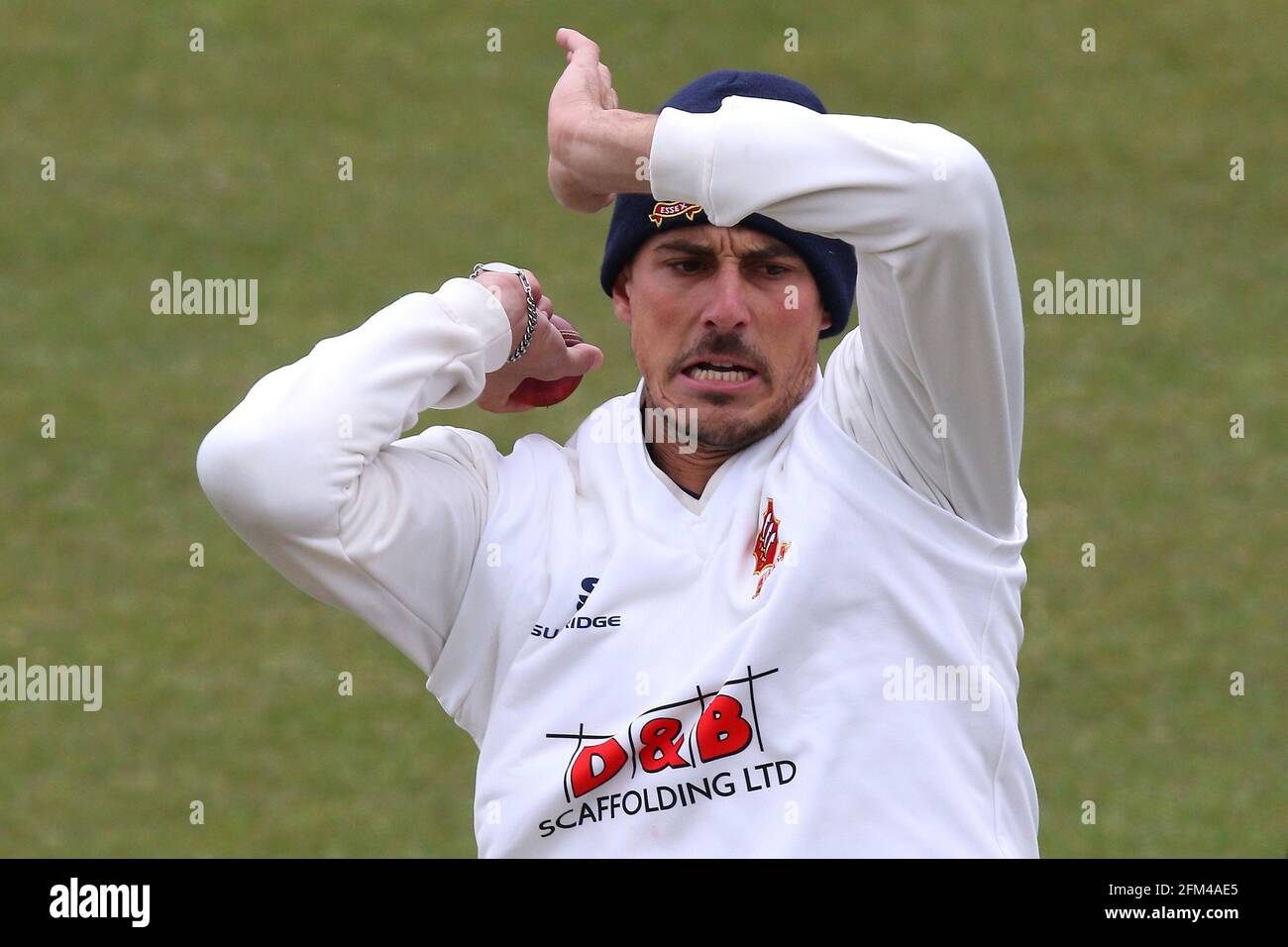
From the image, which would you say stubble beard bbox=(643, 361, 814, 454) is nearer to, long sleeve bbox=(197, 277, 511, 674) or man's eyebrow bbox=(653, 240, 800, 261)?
man's eyebrow bbox=(653, 240, 800, 261)

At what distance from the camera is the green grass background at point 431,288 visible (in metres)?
10.6

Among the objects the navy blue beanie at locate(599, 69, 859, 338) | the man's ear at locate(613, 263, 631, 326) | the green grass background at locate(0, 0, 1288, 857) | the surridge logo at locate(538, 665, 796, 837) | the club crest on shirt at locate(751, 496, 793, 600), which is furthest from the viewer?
the green grass background at locate(0, 0, 1288, 857)

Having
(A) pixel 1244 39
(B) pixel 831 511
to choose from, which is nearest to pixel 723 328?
(B) pixel 831 511

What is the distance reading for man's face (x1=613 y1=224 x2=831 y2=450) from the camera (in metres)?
4.47

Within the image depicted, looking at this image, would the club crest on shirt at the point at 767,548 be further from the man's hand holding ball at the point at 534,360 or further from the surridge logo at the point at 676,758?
the man's hand holding ball at the point at 534,360

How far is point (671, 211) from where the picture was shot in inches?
177

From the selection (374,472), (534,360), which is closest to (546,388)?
(534,360)

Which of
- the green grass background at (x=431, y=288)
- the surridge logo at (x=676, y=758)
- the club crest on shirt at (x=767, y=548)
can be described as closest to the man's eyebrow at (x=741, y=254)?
the club crest on shirt at (x=767, y=548)

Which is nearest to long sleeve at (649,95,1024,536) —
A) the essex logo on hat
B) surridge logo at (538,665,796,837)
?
the essex logo on hat

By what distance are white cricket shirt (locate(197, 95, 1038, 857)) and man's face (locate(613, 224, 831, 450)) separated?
105 mm

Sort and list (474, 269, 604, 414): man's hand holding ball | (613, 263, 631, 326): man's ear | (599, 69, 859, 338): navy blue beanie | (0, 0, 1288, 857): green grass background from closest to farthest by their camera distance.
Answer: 1. (599, 69, 859, 338): navy blue beanie
2. (474, 269, 604, 414): man's hand holding ball
3. (613, 263, 631, 326): man's ear
4. (0, 0, 1288, 857): green grass background

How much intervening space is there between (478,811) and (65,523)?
899 cm

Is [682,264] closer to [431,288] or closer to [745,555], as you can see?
[745,555]

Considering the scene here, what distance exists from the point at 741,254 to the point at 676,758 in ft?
3.53
